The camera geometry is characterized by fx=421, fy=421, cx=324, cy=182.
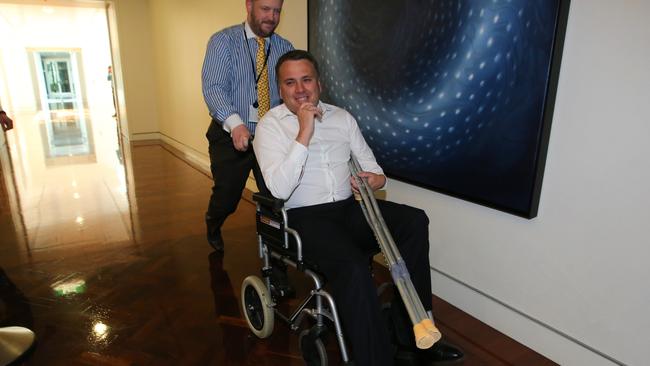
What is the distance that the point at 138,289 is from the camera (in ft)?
8.09

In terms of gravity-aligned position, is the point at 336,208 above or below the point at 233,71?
below

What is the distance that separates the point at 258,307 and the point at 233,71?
1.29 metres

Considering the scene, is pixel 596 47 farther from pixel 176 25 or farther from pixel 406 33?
pixel 176 25

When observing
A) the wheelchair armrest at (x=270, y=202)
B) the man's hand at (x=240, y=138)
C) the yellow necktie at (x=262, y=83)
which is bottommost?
the wheelchair armrest at (x=270, y=202)

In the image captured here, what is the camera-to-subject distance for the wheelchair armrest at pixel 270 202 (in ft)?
5.20

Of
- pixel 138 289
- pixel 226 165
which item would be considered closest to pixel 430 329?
pixel 226 165

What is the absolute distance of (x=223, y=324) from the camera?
2.11m

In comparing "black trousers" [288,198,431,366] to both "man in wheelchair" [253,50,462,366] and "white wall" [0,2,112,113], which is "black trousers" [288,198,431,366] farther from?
"white wall" [0,2,112,113]

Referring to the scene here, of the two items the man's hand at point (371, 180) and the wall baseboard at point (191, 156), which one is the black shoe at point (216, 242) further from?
the man's hand at point (371, 180)

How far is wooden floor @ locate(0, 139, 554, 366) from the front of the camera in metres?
1.89

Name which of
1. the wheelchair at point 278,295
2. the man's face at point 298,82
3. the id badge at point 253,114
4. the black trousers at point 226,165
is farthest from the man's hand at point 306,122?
the black trousers at point 226,165

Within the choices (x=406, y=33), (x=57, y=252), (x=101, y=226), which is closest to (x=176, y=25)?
(x=101, y=226)

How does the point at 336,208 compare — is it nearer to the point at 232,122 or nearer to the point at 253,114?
the point at 232,122

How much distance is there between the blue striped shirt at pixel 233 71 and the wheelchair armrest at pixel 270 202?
65 centimetres
